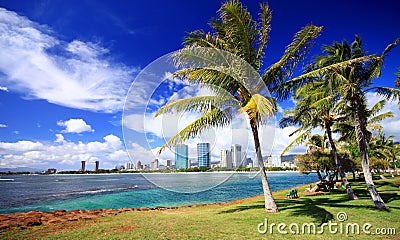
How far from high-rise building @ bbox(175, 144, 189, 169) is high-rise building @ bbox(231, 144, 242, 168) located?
176cm

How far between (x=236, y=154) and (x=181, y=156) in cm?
212

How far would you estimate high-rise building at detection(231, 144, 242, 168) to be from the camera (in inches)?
369

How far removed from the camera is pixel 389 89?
11.6 metres

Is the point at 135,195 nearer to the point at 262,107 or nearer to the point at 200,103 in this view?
the point at 200,103

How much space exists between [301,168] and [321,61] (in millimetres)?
17090

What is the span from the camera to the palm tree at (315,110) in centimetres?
1192

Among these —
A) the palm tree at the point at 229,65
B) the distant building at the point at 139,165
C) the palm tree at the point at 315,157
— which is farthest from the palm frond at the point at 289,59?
the palm tree at the point at 315,157

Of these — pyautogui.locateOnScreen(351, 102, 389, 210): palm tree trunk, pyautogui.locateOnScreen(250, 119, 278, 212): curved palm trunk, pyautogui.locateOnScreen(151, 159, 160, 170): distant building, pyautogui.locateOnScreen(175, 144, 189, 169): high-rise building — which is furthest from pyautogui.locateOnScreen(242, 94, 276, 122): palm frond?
pyautogui.locateOnScreen(351, 102, 389, 210): palm tree trunk

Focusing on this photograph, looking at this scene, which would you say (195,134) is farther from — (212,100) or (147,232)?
(147,232)

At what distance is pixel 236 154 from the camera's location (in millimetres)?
9445

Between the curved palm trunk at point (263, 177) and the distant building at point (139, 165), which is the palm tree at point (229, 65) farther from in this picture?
the distant building at point (139, 165)

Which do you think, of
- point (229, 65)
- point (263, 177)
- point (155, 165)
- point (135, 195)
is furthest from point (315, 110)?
point (135, 195)

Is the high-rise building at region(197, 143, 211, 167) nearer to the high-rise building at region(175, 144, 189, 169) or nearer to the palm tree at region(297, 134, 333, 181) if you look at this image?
the high-rise building at region(175, 144, 189, 169)

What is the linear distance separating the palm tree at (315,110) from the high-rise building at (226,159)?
514cm
